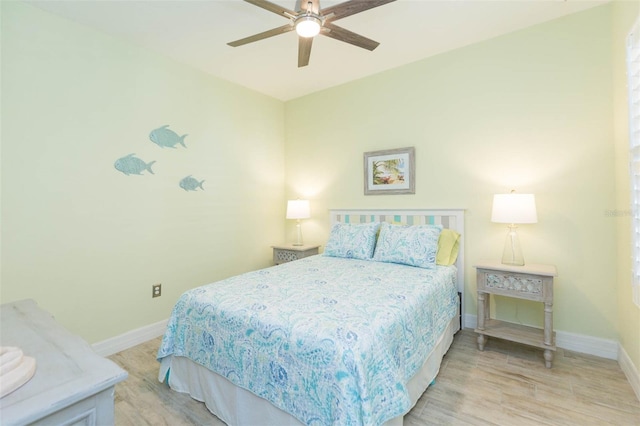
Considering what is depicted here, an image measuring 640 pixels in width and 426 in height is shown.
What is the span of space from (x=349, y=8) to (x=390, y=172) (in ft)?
6.23

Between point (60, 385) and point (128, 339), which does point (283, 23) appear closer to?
point (60, 385)

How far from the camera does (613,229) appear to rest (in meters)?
2.34

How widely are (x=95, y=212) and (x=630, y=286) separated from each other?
13.4 feet

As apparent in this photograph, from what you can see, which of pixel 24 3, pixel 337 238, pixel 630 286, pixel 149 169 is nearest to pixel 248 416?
pixel 337 238

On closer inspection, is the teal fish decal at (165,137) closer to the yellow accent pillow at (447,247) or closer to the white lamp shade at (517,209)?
the yellow accent pillow at (447,247)

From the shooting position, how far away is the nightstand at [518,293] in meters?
2.25

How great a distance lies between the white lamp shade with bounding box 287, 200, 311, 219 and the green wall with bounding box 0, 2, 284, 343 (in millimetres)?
636

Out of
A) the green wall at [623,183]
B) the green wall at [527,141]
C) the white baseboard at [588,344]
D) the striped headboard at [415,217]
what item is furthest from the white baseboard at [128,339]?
the green wall at [623,183]

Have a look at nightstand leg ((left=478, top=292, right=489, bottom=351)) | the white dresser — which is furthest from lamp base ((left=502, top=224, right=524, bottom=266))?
the white dresser

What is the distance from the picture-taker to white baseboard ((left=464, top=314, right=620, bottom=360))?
234 centimetres

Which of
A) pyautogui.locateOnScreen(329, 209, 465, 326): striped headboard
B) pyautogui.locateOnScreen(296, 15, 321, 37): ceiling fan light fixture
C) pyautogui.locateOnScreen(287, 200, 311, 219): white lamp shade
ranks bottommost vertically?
pyautogui.locateOnScreen(329, 209, 465, 326): striped headboard

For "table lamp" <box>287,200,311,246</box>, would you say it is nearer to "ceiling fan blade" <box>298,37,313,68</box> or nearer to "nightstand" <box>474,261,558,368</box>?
"ceiling fan blade" <box>298,37,313,68</box>

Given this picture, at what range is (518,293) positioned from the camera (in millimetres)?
2373

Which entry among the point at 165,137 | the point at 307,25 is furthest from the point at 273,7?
the point at 165,137
